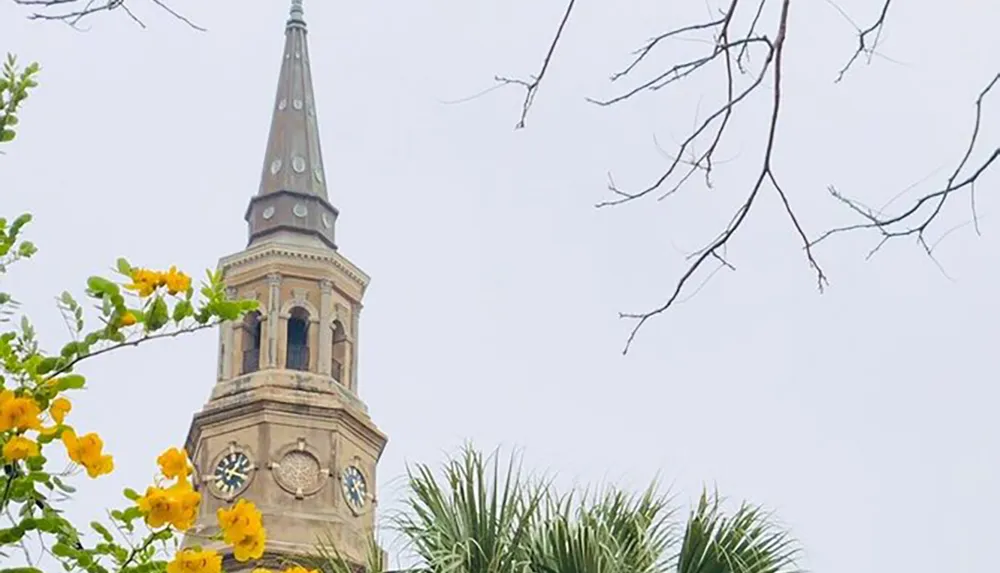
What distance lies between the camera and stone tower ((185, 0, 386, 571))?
43156mm

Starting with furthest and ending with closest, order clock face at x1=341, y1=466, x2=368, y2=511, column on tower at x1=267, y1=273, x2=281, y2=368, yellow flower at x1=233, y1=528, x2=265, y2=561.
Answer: column on tower at x1=267, y1=273, x2=281, y2=368, clock face at x1=341, y1=466, x2=368, y2=511, yellow flower at x1=233, y1=528, x2=265, y2=561

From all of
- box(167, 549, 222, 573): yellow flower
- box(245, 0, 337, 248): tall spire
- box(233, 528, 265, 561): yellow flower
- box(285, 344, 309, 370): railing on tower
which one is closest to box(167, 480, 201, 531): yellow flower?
box(167, 549, 222, 573): yellow flower

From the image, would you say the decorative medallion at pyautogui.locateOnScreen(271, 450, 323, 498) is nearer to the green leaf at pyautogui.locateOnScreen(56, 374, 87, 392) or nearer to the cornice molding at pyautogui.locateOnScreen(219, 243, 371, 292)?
the cornice molding at pyautogui.locateOnScreen(219, 243, 371, 292)

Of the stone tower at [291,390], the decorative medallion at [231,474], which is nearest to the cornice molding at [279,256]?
the stone tower at [291,390]

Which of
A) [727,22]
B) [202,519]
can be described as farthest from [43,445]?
[202,519]

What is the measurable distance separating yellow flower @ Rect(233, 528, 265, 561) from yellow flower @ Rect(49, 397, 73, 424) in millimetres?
631

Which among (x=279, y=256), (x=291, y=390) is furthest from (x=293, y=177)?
(x=291, y=390)

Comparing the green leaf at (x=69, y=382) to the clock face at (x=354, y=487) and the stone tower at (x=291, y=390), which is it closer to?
the stone tower at (x=291, y=390)

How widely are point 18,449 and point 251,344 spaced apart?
130 feet

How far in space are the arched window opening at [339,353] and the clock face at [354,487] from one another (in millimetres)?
2061

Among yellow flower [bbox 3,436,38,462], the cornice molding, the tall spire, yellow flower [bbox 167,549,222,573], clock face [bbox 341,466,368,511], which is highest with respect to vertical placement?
the tall spire

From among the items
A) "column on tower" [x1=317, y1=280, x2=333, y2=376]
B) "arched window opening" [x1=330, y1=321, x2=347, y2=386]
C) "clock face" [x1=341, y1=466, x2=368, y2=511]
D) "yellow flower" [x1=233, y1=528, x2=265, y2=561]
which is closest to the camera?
"yellow flower" [x1=233, y1=528, x2=265, y2=561]

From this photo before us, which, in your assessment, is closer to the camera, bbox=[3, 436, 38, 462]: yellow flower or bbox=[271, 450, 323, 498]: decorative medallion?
bbox=[3, 436, 38, 462]: yellow flower

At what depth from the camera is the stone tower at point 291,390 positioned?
43.2 metres
